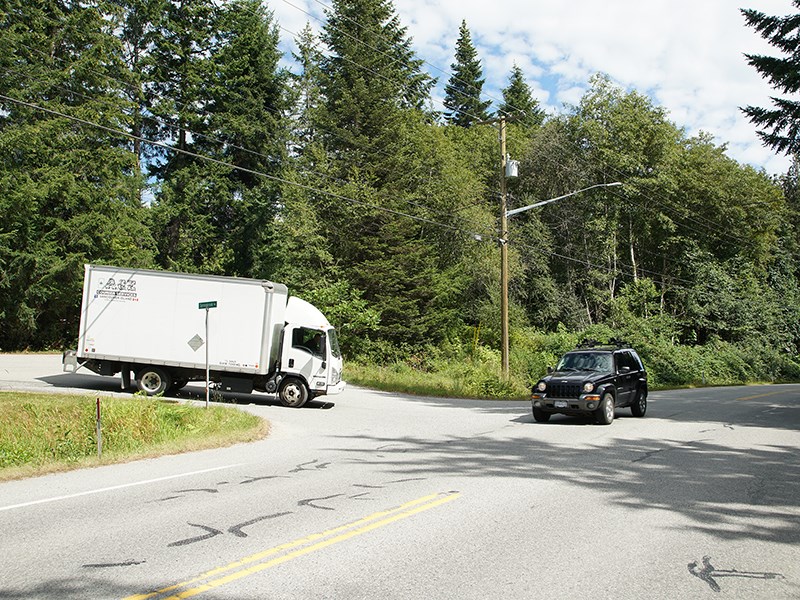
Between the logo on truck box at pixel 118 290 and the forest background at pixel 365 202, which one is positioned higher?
the forest background at pixel 365 202

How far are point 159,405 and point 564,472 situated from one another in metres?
9.81

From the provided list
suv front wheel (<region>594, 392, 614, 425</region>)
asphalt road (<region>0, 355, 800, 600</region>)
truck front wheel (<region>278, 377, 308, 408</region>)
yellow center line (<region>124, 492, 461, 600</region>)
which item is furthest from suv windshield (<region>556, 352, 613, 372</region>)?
yellow center line (<region>124, 492, 461, 600</region>)

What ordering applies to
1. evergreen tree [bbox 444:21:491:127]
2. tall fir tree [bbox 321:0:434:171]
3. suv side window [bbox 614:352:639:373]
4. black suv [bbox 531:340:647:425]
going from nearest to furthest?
1. black suv [bbox 531:340:647:425]
2. suv side window [bbox 614:352:639:373]
3. tall fir tree [bbox 321:0:434:171]
4. evergreen tree [bbox 444:21:491:127]

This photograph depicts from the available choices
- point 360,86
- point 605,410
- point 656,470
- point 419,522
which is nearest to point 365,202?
point 360,86

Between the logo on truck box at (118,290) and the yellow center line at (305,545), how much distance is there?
1499cm

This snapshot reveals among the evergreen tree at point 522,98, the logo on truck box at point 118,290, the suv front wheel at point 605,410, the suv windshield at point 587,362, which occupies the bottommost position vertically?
the suv front wheel at point 605,410

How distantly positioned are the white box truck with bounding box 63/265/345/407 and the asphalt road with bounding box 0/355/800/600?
23.2ft

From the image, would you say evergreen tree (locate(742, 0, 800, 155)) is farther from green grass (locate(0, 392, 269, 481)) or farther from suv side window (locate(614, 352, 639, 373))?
green grass (locate(0, 392, 269, 481))

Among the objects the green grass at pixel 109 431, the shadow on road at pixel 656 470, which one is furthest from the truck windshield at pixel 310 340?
the shadow on road at pixel 656 470

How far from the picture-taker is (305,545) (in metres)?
5.76

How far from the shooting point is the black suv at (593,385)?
15016 millimetres

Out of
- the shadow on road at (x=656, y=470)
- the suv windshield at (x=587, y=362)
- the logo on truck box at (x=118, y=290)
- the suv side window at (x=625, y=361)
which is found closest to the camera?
the shadow on road at (x=656, y=470)

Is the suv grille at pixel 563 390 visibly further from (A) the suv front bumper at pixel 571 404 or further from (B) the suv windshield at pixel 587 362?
(B) the suv windshield at pixel 587 362

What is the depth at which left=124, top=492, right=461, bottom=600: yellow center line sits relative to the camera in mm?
4738
